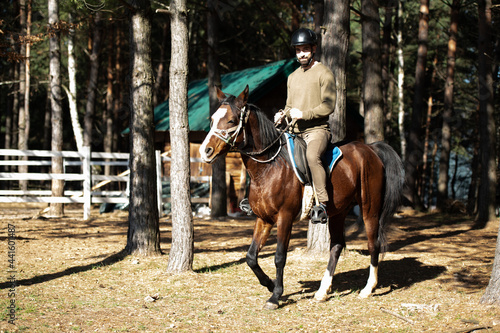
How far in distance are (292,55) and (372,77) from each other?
36.2ft

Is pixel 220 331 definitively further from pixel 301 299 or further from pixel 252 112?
pixel 252 112

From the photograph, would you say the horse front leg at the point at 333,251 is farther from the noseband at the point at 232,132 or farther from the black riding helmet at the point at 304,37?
the black riding helmet at the point at 304,37

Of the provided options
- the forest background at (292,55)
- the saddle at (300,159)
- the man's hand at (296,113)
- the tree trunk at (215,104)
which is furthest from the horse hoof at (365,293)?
the forest background at (292,55)

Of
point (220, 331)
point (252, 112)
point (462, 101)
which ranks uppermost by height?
point (462, 101)

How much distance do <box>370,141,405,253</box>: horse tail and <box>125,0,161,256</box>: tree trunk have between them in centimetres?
399

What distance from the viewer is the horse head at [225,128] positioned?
5895mm

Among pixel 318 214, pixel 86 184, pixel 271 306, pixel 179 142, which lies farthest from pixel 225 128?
pixel 86 184

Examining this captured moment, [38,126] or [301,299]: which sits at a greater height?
[38,126]

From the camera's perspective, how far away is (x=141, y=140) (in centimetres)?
893

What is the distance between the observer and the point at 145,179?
8.92 meters

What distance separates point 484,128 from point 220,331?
531 inches

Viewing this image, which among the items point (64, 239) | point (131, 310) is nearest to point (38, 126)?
point (64, 239)

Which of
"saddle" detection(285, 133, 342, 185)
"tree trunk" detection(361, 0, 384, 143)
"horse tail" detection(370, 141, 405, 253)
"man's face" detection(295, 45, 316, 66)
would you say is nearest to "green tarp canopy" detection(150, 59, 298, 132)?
"tree trunk" detection(361, 0, 384, 143)

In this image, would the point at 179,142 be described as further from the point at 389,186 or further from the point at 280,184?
the point at 389,186
